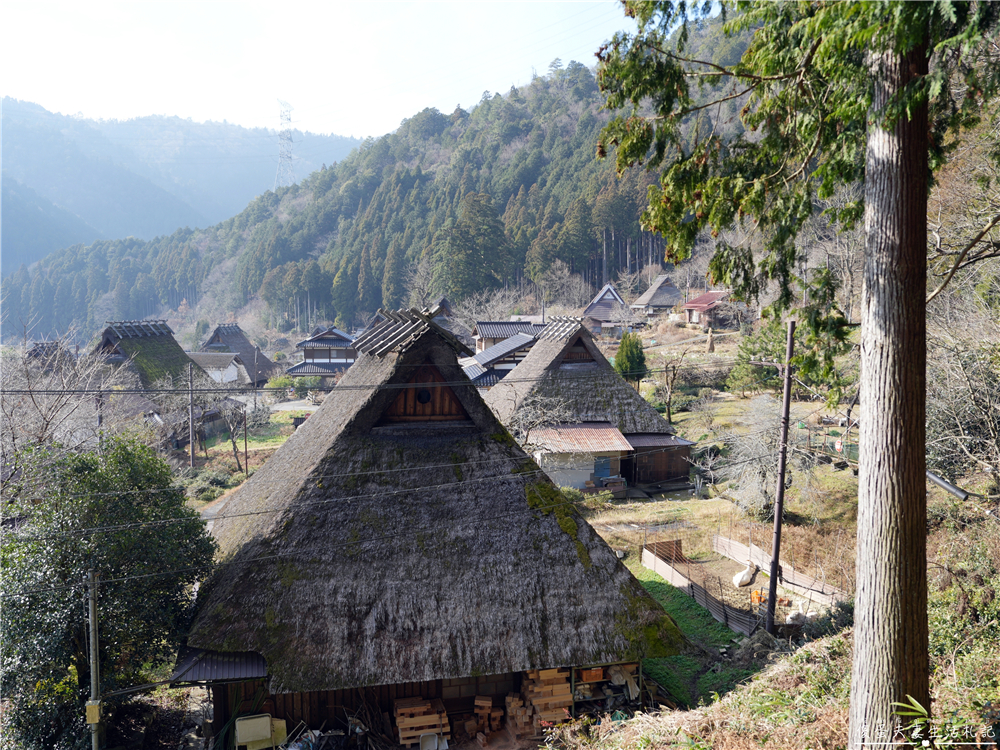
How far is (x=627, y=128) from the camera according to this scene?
296 inches

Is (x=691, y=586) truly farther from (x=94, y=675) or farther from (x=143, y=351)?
(x=143, y=351)

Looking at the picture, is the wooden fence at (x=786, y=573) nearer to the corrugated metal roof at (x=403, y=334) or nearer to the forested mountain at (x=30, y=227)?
the corrugated metal roof at (x=403, y=334)

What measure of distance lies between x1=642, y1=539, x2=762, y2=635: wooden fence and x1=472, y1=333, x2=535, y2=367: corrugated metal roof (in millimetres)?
19601

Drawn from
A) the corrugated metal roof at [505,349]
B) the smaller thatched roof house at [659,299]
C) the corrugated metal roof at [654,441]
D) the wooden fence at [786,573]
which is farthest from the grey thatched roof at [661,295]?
the wooden fence at [786,573]

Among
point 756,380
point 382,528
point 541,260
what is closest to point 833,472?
point 756,380

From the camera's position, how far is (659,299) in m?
62.3

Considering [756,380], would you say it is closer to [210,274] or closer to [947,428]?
[947,428]

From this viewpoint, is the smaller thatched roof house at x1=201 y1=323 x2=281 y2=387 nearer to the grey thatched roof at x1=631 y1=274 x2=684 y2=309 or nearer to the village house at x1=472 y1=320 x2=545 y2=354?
the village house at x1=472 y1=320 x2=545 y2=354

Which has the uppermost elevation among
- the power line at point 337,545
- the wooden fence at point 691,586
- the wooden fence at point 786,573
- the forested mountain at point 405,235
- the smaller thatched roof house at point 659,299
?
the forested mountain at point 405,235

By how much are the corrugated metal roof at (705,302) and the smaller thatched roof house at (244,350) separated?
38356mm

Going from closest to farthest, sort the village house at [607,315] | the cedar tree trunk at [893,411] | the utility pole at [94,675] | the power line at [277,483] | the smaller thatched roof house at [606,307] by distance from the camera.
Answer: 1. the cedar tree trunk at [893,411]
2. the utility pole at [94,675]
3. the power line at [277,483]
4. the village house at [607,315]
5. the smaller thatched roof house at [606,307]

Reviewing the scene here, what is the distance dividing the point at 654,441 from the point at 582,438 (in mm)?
3504

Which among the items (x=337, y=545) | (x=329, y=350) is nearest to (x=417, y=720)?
(x=337, y=545)

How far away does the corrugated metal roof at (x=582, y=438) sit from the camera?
2530 cm
